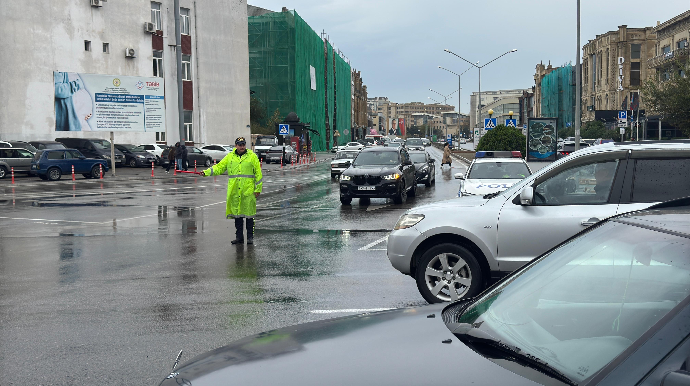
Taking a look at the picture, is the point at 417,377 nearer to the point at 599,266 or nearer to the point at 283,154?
the point at 599,266

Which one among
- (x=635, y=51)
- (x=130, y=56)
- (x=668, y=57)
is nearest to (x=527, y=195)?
(x=130, y=56)

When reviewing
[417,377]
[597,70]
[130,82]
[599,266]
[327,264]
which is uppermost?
[597,70]

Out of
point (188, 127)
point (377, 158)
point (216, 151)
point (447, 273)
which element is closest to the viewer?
point (447, 273)

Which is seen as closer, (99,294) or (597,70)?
(99,294)

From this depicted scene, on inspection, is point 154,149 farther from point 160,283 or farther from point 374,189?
point 160,283

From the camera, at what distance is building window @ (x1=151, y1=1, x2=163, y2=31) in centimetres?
5331

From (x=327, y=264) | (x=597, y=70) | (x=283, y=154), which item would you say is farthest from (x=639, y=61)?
(x=327, y=264)

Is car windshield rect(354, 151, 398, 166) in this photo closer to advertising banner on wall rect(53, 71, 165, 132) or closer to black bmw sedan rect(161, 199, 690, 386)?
black bmw sedan rect(161, 199, 690, 386)

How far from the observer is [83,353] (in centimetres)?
600

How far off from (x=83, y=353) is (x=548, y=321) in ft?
14.0

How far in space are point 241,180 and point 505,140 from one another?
28.4m

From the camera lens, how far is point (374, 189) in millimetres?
20422

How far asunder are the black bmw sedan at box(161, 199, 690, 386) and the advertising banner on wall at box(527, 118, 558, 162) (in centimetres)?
2600

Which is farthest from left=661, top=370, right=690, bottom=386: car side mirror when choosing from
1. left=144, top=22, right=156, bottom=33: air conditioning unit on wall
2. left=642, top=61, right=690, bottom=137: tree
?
left=144, top=22, right=156, bottom=33: air conditioning unit on wall
